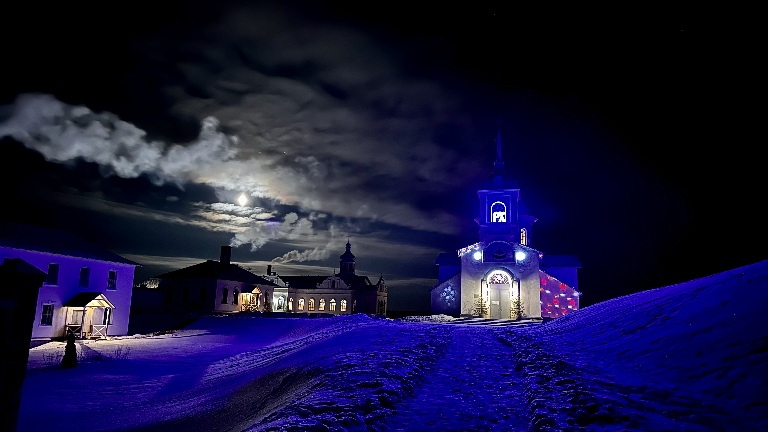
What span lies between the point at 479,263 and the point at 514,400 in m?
32.6

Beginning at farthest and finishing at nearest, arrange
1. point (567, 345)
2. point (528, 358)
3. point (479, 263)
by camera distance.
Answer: point (479, 263)
point (567, 345)
point (528, 358)

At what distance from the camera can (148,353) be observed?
21.2 metres

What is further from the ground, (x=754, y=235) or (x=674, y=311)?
(x=754, y=235)

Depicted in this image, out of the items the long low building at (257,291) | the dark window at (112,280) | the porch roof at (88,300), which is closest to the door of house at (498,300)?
the long low building at (257,291)

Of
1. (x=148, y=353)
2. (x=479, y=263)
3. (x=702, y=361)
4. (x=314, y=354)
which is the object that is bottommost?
(x=148, y=353)

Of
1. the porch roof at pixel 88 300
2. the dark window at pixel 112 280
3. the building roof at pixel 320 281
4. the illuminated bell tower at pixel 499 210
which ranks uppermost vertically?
the illuminated bell tower at pixel 499 210

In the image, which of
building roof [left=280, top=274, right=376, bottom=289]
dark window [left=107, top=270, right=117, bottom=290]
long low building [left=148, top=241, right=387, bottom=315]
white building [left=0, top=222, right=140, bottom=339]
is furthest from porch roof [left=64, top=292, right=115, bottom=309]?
building roof [left=280, top=274, right=376, bottom=289]

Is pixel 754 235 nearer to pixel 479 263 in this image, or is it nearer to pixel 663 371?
pixel 479 263

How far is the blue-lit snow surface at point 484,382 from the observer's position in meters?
6.69

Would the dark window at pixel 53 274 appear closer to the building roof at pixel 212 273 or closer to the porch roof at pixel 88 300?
the porch roof at pixel 88 300

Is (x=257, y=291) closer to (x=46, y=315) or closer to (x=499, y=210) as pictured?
(x=46, y=315)

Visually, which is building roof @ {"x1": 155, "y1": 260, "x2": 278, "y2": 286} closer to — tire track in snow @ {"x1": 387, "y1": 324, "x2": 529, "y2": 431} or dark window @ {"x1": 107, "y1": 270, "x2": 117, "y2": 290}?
dark window @ {"x1": 107, "y1": 270, "x2": 117, "y2": 290}

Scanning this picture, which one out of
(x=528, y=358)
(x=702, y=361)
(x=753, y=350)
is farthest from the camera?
(x=528, y=358)

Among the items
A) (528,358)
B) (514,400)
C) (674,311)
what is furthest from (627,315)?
(514,400)
